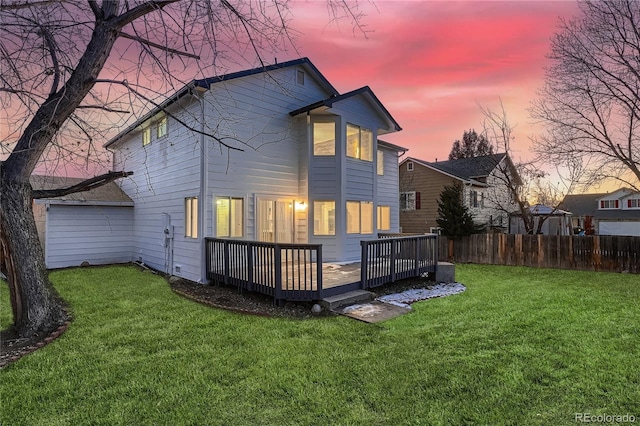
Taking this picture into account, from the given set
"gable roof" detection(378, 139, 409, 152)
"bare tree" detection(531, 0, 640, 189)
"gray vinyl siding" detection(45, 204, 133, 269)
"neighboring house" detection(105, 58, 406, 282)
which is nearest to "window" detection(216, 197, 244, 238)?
"neighboring house" detection(105, 58, 406, 282)

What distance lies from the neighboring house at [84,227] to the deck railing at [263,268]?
6.16m

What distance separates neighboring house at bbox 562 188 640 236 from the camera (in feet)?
89.2

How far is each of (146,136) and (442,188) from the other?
56.1ft

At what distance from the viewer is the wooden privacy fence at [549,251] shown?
10914 mm

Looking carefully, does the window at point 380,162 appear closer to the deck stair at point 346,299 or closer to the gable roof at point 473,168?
the gable roof at point 473,168

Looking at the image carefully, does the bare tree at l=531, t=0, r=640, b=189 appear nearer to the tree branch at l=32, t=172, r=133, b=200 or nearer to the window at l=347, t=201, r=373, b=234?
the window at l=347, t=201, r=373, b=234

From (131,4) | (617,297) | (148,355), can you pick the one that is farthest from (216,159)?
(617,297)

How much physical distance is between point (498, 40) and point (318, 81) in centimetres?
554

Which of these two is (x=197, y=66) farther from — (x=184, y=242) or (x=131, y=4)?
(x=184, y=242)

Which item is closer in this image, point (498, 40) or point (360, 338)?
point (360, 338)

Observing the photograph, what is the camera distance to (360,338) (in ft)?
15.8

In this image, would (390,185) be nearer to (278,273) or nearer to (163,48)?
(278,273)

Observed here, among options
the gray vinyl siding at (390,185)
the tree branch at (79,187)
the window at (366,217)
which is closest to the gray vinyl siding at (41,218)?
the tree branch at (79,187)

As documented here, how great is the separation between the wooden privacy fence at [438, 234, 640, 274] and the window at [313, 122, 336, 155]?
754cm
